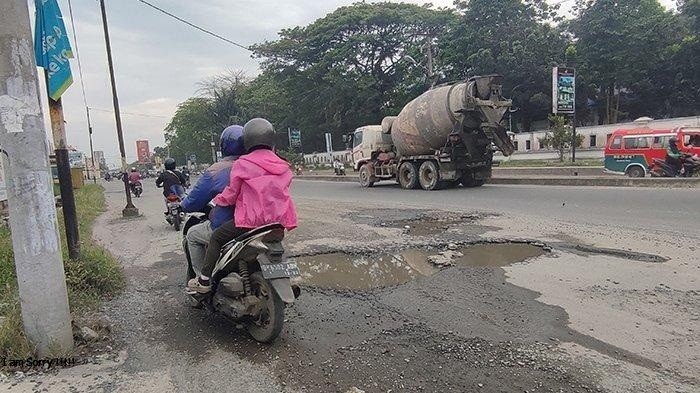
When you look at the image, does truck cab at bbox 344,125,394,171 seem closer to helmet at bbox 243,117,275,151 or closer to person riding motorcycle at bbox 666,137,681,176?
person riding motorcycle at bbox 666,137,681,176

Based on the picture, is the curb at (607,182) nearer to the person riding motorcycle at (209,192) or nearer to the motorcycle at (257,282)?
the person riding motorcycle at (209,192)

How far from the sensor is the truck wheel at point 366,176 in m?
19.2

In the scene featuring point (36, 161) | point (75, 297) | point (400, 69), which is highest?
point (400, 69)

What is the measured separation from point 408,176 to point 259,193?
14.2m

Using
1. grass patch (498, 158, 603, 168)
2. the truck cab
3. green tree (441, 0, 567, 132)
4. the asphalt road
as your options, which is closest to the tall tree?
green tree (441, 0, 567, 132)

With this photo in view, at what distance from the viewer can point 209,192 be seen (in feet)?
12.9

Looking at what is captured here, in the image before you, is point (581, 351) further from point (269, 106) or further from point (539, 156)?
point (269, 106)

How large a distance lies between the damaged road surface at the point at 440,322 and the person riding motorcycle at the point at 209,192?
0.61 m

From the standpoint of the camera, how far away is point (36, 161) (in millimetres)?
3131

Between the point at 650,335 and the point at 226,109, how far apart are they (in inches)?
1814

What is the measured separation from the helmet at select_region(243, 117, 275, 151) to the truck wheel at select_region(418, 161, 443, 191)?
12.5m

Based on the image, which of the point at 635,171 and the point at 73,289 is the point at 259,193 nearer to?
the point at 73,289

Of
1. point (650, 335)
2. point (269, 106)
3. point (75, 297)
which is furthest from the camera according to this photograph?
point (269, 106)

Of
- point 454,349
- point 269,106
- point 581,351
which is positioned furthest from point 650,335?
point 269,106
